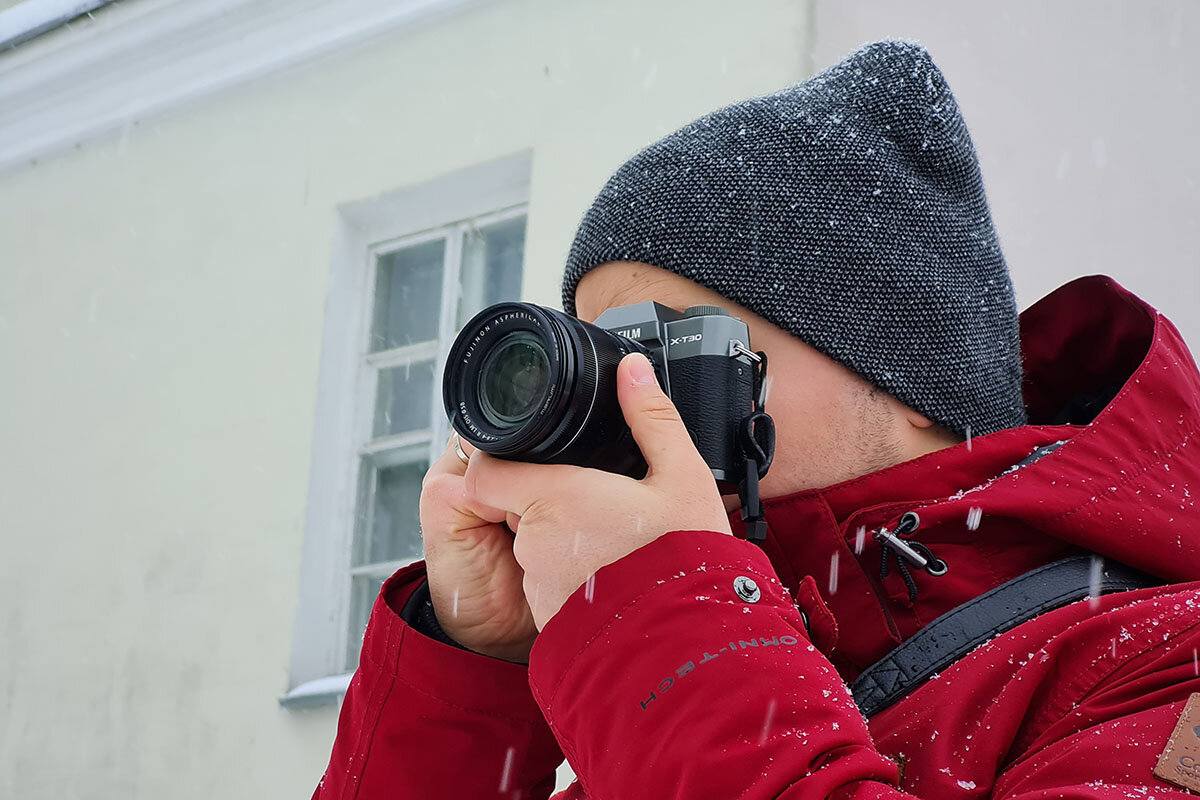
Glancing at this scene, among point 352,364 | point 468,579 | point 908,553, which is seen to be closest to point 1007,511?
point 908,553

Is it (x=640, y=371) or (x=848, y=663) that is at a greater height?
(x=640, y=371)

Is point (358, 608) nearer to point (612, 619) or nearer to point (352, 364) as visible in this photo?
point (352, 364)

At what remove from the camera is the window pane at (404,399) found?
9.55ft

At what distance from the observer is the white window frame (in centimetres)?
277

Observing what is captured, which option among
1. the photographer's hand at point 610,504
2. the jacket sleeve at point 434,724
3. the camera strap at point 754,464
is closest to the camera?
the photographer's hand at point 610,504

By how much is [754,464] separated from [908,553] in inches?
5.5

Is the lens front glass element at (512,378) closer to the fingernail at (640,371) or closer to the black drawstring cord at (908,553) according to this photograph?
the fingernail at (640,371)

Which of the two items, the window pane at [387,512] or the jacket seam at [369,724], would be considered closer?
the jacket seam at [369,724]

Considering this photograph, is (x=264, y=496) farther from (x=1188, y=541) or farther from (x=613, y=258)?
(x=1188, y=541)

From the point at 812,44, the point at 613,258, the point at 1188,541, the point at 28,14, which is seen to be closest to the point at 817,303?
the point at 613,258

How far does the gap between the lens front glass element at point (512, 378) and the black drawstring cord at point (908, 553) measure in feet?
0.95

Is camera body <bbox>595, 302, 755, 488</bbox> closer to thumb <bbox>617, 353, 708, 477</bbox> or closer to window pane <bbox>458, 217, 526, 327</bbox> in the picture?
thumb <bbox>617, 353, 708, 477</bbox>

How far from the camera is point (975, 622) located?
0.91 meters

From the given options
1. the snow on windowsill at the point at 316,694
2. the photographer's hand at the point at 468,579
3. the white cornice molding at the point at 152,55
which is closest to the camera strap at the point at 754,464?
the photographer's hand at the point at 468,579
